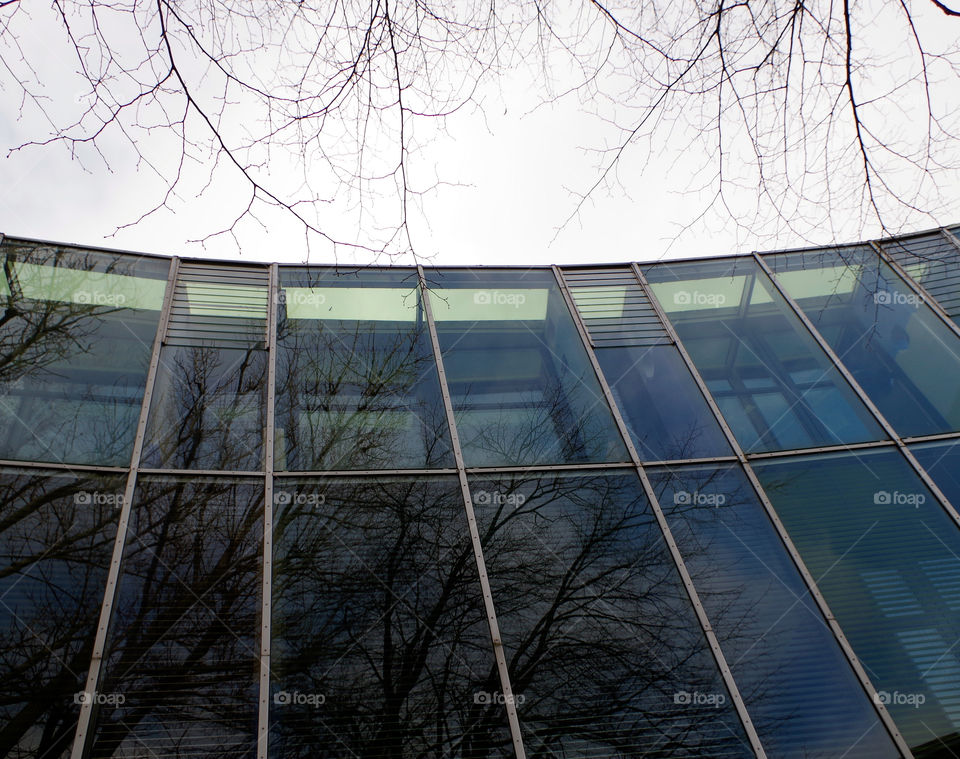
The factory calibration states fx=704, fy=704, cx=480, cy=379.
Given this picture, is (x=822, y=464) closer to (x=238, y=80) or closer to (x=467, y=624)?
(x=467, y=624)

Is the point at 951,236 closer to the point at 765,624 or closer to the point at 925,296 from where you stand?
the point at 925,296

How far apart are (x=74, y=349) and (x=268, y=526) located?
9.24ft

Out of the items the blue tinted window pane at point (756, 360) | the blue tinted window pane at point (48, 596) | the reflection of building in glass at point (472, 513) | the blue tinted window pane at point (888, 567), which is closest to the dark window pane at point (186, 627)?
the reflection of building in glass at point (472, 513)

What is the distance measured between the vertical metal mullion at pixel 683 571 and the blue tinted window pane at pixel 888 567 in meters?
0.92

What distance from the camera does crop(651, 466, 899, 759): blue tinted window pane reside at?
435 centimetres

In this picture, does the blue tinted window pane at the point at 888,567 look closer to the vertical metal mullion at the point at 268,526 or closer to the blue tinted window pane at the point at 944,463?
the blue tinted window pane at the point at 944,463

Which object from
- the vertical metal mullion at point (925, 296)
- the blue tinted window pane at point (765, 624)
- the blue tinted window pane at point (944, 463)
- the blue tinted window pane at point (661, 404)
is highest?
the vertical metal mullion at point (925, 296)

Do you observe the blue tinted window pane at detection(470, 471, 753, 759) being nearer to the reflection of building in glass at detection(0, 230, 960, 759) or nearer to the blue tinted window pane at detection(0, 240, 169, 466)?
the reflection of building in glass at detection(0, 230, 960, 759)

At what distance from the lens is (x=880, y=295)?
25.1 ft

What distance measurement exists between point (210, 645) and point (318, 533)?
3.51ft

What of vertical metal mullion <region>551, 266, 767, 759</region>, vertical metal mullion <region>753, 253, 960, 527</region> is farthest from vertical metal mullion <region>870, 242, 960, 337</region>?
vertical metal mullion <region>551, 266, 767, 759</region>

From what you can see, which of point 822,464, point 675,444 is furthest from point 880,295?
point 675,444

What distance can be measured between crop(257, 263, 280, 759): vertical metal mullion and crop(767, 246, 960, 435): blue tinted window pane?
5277 mm

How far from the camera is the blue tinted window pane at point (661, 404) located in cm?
616
